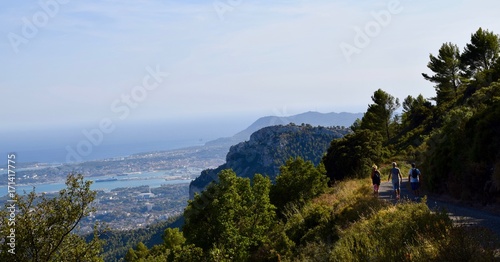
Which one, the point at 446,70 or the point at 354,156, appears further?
the point at 446,70

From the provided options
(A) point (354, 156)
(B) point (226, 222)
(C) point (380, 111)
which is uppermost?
(C) point (380, 111)

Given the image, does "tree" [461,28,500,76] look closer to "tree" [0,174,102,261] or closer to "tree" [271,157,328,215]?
"tree" [271,157,328,215]

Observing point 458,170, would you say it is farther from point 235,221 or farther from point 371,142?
point 371,142

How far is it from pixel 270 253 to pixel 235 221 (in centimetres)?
603

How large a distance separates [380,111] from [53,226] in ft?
163

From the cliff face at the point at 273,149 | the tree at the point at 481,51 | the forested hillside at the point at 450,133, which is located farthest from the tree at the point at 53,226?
the cliff face at the point at 273,149

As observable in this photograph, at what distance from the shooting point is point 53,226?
1360cm

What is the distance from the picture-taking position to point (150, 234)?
123938mm

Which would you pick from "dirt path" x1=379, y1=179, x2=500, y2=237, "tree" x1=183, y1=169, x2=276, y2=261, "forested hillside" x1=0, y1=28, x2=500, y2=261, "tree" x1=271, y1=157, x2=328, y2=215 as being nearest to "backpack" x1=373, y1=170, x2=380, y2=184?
"forested hillside" x1=0, y1=28, x2=500, y2=261

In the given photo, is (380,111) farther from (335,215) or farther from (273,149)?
(273,149)

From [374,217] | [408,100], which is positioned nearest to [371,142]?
[374,217]

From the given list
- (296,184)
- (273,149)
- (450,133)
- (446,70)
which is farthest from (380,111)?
(273,149)

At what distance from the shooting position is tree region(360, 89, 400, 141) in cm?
5481

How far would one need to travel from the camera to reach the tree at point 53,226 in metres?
12.9
